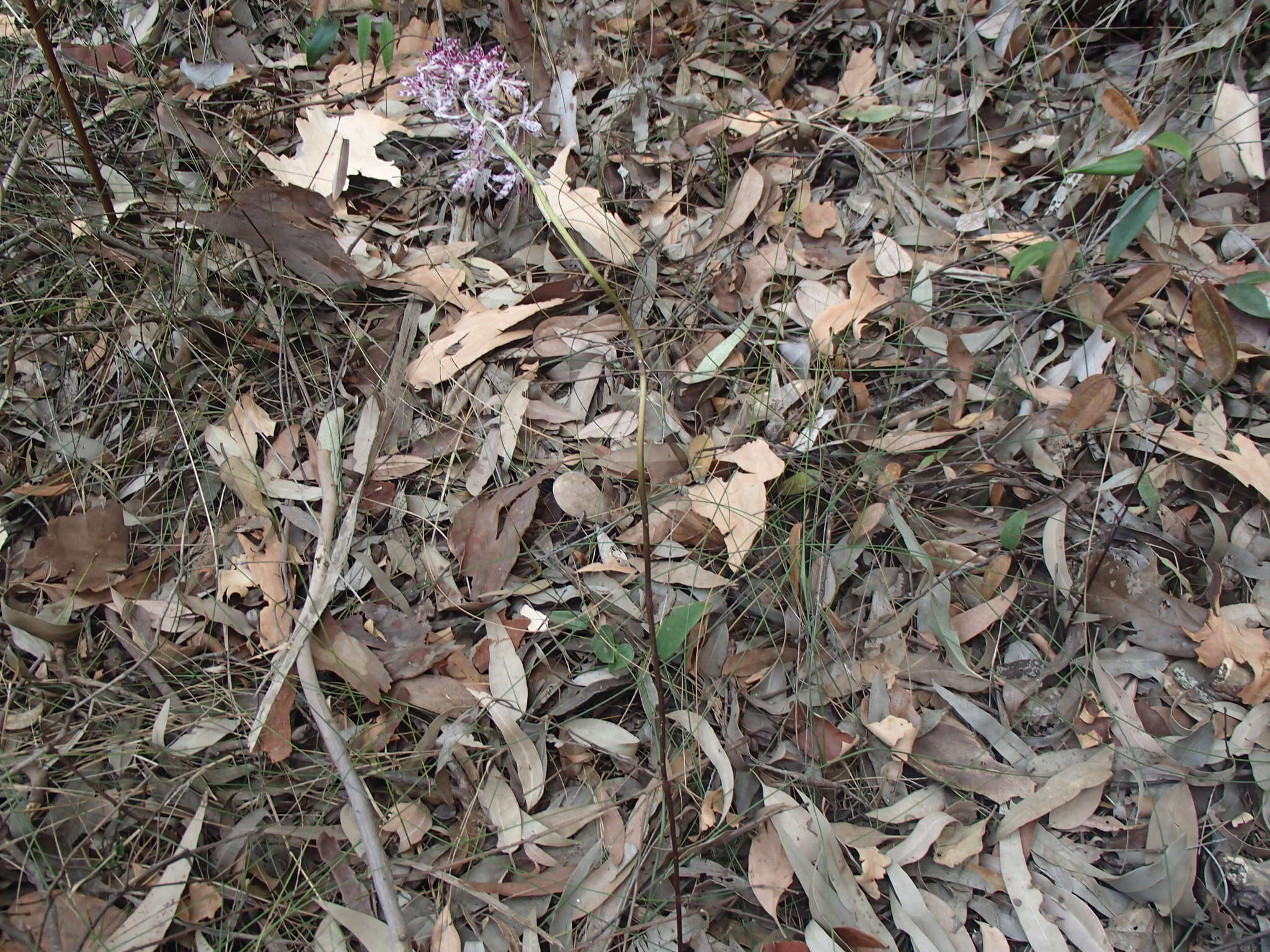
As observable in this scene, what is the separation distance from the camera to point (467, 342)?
176 cm

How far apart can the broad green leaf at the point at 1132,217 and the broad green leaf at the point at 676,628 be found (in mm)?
1161

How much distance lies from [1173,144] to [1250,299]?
0.35 m

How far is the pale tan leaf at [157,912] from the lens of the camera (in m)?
1.30

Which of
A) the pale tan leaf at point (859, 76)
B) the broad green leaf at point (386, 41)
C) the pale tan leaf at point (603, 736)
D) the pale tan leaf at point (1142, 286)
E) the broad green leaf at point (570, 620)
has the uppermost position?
the broad green leaf at point (386, 41)

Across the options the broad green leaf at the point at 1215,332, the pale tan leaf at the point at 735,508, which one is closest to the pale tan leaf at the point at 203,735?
the pale tan leaf at the point at 735,508

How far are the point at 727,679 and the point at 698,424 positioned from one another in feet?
1.73

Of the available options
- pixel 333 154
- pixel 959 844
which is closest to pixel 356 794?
pixel 959 844

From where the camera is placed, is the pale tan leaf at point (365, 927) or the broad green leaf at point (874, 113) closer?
the pale tan leaf at point (365, 927)

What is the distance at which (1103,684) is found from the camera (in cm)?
149

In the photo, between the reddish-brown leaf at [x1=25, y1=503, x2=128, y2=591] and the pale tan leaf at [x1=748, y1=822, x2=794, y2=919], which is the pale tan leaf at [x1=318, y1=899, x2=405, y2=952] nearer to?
the pale tan leaf at [x1=748, y1=822, x2=794, y2=919]

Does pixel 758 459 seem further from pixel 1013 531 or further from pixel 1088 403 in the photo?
pixel 1088 403

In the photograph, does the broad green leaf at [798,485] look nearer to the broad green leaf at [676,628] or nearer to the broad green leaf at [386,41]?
the broad green leaf at [676,628]

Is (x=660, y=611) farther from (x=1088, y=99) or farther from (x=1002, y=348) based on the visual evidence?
(x=1088, y=99)

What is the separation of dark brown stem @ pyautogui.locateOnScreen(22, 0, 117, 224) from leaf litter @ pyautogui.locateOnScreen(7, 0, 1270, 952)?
75 millimetres
